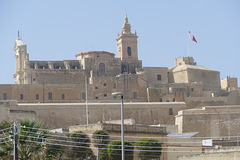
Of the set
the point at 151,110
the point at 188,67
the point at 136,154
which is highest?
the point at 188,67

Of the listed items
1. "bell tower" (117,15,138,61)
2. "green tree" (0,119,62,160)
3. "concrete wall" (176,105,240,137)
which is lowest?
"green tree" (0,119,62,160)

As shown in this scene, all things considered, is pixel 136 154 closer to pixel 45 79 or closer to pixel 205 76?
pixel 45 79

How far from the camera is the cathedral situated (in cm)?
5772

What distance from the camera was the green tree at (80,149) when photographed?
115 feet

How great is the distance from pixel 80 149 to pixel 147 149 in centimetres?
355

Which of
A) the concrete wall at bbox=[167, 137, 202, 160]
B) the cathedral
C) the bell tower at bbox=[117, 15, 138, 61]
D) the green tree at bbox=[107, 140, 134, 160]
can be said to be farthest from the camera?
the bell tower at bbox=[117, 15, 138, 61]

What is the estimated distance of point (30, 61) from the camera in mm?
61438

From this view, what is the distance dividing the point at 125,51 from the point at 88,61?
4.88m

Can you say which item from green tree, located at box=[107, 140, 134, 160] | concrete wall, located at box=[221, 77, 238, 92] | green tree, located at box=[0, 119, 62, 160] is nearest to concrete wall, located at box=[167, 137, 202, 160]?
green tree, located at box=[107, 140, 134, 160]

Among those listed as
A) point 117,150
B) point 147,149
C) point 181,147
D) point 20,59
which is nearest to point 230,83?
point 20,59

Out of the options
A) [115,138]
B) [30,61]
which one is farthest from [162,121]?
[115,138]

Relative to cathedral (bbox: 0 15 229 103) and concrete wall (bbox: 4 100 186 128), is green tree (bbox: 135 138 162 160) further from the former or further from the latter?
cathedral (bbox: 0 15 229 103)

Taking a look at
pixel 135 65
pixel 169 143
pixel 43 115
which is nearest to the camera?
pixel 169 143

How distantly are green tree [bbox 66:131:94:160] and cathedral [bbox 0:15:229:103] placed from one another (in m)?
21.3
